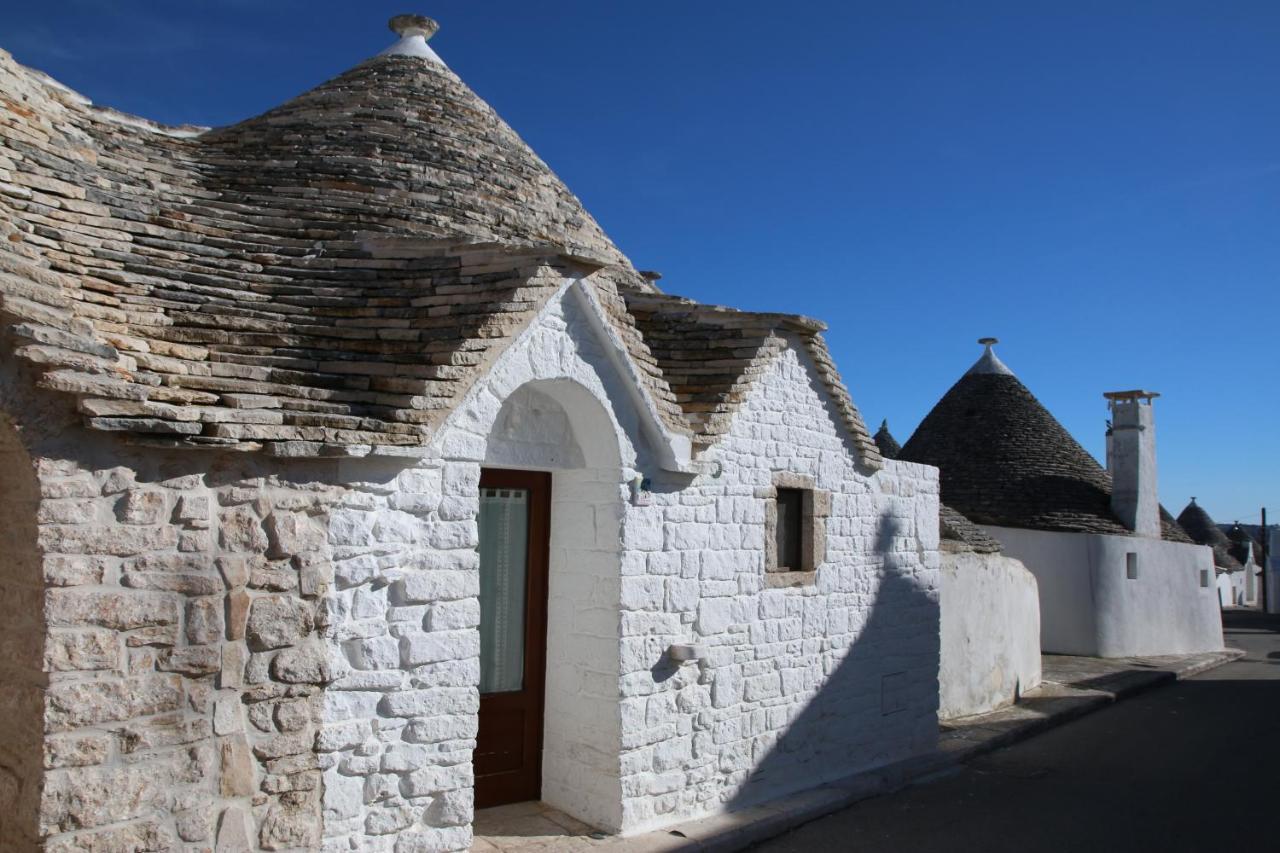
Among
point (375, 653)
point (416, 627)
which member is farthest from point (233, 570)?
point (416, 627)

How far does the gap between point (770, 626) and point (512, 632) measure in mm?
2038

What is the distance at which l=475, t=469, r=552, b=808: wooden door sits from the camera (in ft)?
21.5

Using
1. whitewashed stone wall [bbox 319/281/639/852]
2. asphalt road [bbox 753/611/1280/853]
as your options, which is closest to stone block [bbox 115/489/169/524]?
whitewashed stone wall [bbox 319/281/639/852]

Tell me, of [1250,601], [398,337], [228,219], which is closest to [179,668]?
[398,337]

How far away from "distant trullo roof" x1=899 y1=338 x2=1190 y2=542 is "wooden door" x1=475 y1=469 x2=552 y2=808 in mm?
15140

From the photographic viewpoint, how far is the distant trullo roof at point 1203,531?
Answer: 37.9 metres

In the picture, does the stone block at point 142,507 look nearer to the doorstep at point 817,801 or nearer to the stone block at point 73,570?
the stone block at point 73,570

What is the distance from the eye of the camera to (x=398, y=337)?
5777 millimetres

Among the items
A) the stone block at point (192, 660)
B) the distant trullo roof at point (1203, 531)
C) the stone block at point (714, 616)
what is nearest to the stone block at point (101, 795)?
the stone block at point (192, 660)

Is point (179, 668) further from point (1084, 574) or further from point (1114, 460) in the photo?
point (1114, 460)

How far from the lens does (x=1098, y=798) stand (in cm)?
827

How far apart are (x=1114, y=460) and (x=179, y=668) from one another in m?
19.7

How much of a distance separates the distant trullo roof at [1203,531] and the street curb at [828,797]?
29461 mm

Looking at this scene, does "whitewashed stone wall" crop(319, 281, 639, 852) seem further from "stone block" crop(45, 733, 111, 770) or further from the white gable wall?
"stone block" crop(45, 733, 111, 770)
